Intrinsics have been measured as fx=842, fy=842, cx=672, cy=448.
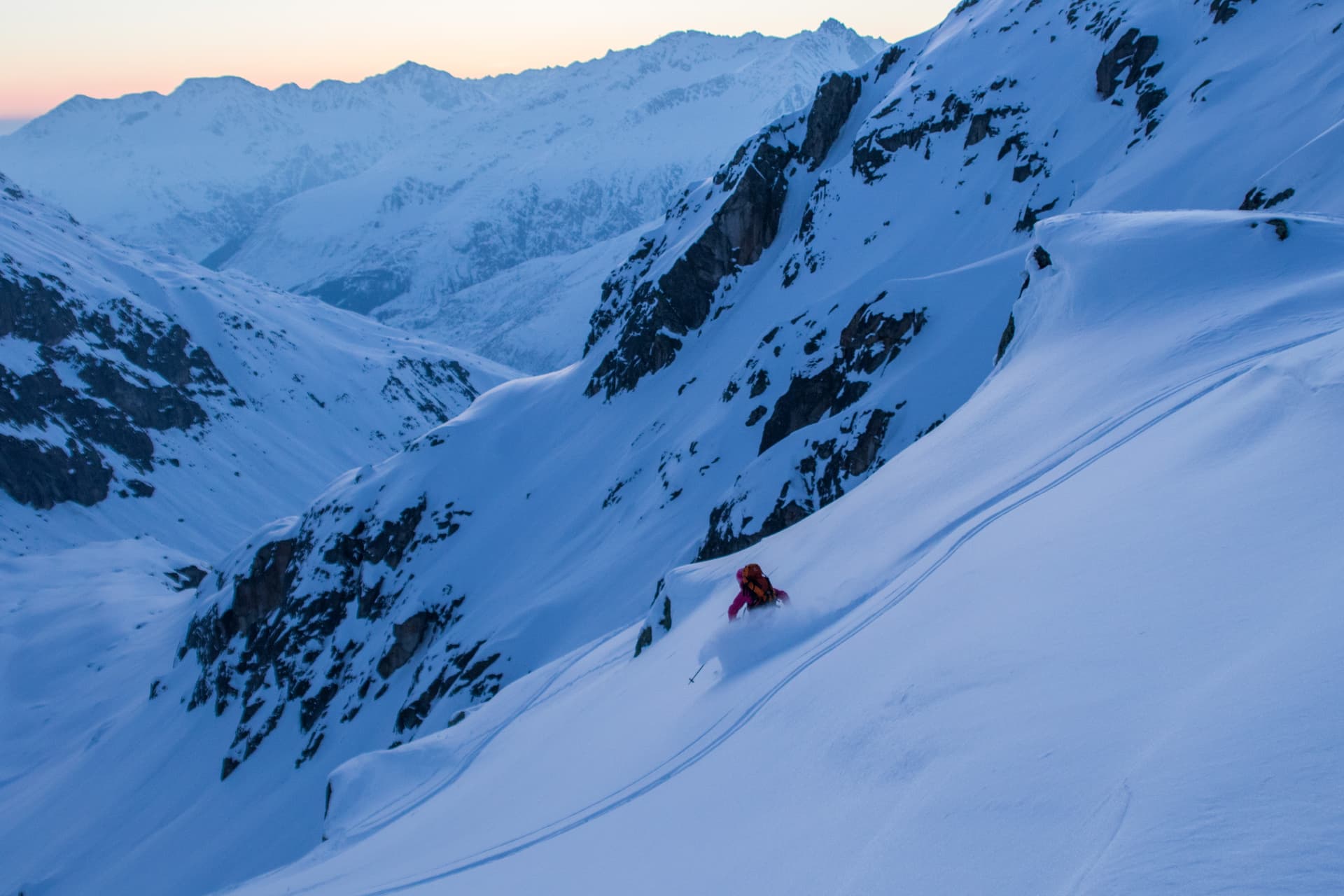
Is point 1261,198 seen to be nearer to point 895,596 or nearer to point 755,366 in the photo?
point 895,596

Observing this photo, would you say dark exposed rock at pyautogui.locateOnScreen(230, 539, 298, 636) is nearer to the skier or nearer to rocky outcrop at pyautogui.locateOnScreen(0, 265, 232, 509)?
the skier

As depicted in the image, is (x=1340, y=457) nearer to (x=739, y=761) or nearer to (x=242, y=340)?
(x=739, y=761)

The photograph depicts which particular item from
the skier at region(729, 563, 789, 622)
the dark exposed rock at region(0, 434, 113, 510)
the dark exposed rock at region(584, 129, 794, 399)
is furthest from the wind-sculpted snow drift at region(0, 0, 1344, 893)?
the dark exposed rock at region(0, 434, 113, 510)

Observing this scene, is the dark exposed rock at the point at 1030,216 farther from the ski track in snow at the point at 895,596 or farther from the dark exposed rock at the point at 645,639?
the ski track in snow at the point at 895,596

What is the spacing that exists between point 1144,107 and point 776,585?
35238 mm

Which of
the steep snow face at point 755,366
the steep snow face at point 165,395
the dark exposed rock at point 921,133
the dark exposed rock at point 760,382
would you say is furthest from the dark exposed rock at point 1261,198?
the steep snow face at point 165,395

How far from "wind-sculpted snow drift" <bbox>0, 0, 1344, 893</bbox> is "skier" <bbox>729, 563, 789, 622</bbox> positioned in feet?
1.24

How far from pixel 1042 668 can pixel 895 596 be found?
127 inches

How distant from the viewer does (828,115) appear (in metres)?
56.9

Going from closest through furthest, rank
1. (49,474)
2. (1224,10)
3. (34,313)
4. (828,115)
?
(1224,10) → (828,115) → (49,474) → (34,313)

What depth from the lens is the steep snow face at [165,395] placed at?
9956 cm

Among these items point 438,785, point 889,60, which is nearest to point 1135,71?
point 889,60

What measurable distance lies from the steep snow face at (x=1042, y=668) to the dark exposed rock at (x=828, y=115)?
45.4m

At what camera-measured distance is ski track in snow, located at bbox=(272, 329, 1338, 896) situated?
8367 millimetres
